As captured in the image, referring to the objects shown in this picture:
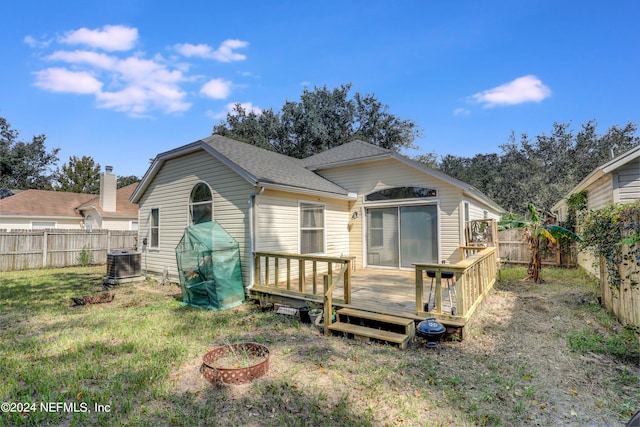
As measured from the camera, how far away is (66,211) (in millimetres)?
20250

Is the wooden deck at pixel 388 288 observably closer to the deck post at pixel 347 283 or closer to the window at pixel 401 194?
the deck post at pixel 347 283

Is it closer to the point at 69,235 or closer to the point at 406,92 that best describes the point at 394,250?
the point at 406,92

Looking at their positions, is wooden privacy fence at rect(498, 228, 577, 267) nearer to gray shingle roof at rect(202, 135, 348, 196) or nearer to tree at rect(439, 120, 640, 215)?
gray shingle roof at rect(202, 135, 348, 196)

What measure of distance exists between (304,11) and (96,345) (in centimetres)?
1065

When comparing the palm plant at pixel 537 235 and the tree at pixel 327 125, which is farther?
the tree at pixel 327 125

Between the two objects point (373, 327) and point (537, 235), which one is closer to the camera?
point (373, 327)

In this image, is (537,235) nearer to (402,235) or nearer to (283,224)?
(402,235)

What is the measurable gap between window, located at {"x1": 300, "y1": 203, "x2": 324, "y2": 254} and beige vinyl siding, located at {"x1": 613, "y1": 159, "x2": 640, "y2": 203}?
7865 millimetres

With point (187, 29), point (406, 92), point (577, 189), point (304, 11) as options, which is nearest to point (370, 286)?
point (304, 11)

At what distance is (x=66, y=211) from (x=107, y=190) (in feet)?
12.5

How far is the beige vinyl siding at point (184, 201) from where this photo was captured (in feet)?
25.3

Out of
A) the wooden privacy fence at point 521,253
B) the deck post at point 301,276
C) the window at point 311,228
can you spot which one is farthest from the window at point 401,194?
the wooden privacy fence at point 521,253

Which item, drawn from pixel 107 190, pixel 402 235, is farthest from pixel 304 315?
pixel 107 190

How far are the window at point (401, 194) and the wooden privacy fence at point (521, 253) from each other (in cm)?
616
